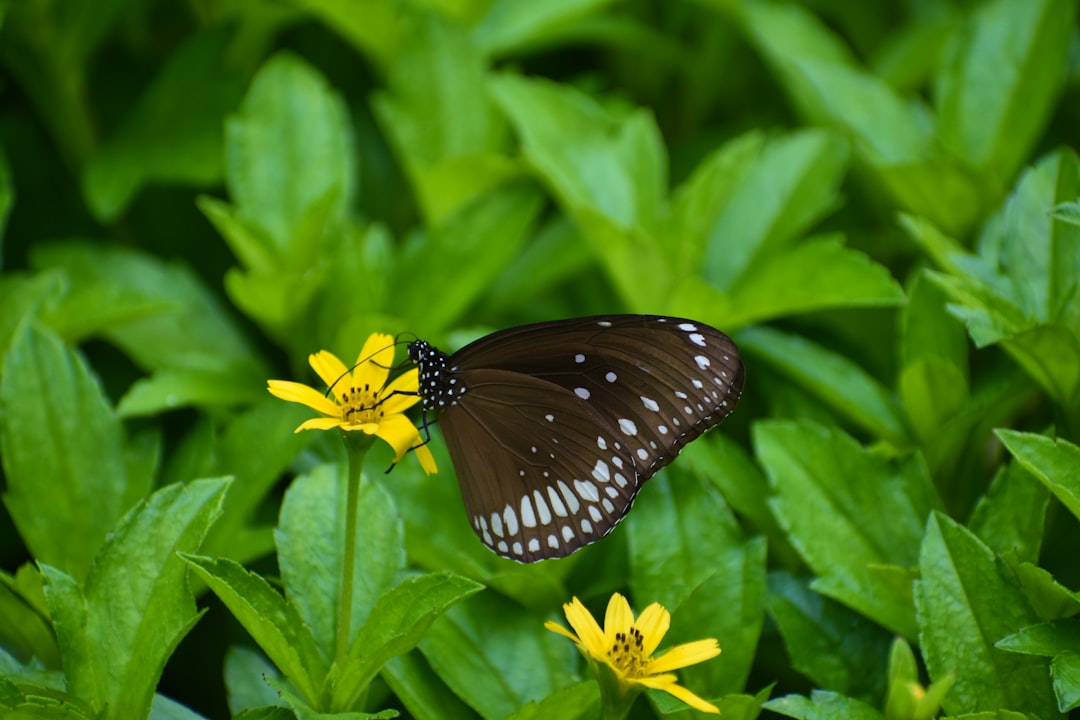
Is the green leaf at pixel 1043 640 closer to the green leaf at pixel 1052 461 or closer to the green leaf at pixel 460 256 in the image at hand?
the green leaf at pixel 1052 461

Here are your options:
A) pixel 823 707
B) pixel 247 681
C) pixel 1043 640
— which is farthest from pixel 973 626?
pixel 247 681

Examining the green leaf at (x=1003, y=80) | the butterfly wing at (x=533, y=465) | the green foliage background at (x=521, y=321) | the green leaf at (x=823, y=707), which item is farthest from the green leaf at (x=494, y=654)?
the green leaf at (x=1003, y=80)

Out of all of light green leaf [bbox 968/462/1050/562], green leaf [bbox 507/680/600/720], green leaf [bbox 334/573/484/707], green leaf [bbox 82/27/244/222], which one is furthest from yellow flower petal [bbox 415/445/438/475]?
green leaf [bbox 82/27/244/222]

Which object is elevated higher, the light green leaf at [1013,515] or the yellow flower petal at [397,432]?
the yellow flower petal at [397,432]

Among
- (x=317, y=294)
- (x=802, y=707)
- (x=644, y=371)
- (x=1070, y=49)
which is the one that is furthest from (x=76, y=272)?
(x=1070, y=49)

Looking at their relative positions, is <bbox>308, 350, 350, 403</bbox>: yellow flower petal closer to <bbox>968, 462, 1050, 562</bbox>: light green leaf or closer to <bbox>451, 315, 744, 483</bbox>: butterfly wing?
<bbox>451, 315, 744, 483</bbox>: butterfly wing

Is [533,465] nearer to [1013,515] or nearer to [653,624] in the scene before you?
[653,624]
